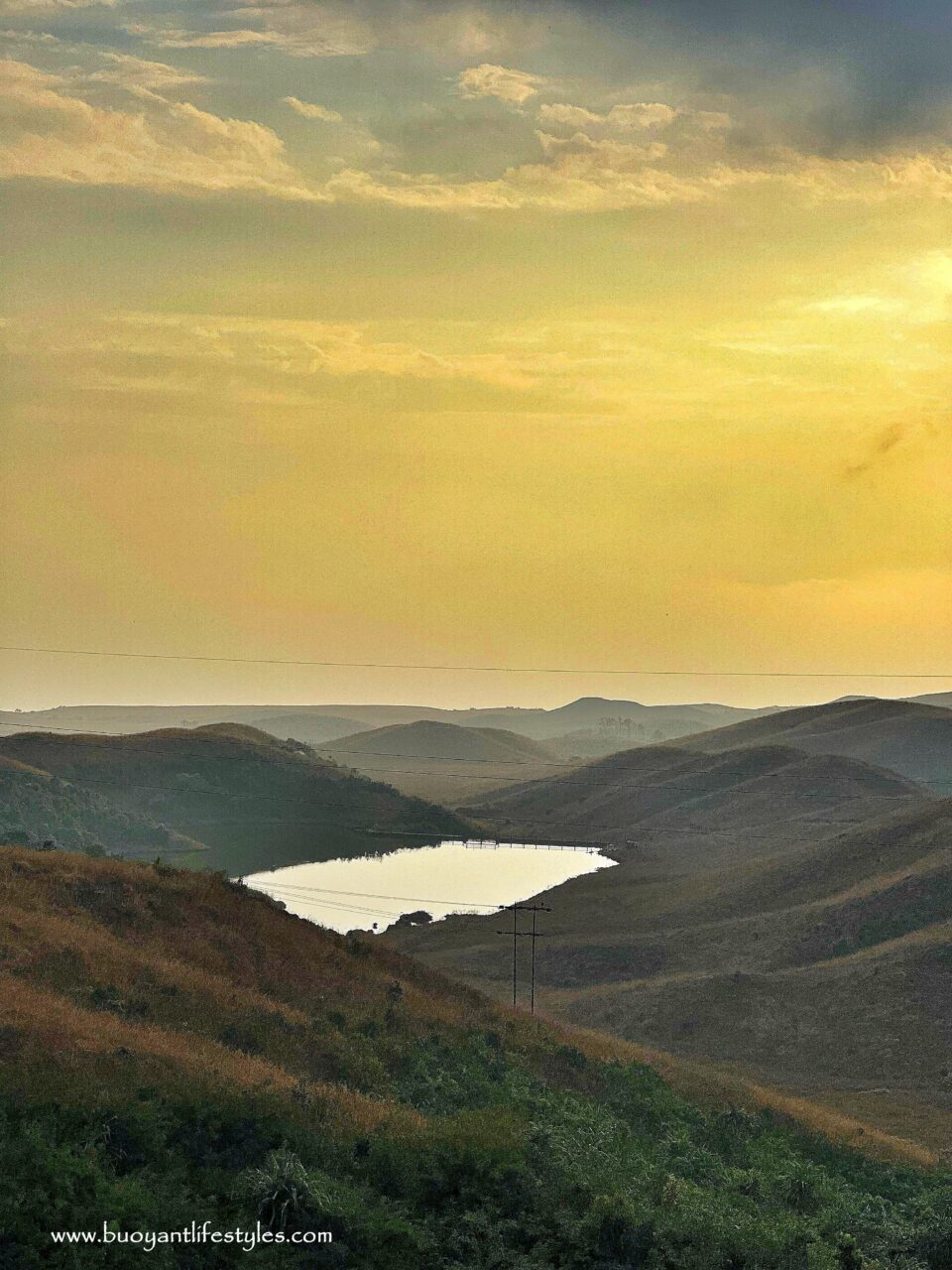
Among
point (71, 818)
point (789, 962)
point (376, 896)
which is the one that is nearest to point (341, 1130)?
point (789, 962)

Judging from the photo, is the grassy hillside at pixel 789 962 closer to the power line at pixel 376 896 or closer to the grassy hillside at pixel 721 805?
the power line at pixel 376 896

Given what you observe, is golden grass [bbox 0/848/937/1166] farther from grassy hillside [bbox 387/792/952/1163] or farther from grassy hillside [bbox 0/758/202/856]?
grassy hillside [bbox 0/758/202/856]

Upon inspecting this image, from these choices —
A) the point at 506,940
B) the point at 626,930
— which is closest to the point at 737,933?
the point at 626,930

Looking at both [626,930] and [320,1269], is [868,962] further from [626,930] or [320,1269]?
[320,1269]

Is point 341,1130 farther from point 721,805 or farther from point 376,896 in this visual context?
point 721,805

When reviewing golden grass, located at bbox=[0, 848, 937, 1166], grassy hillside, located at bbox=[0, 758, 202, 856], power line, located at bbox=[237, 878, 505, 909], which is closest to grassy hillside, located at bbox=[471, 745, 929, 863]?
power line, located at bbox=[237, 878, 505, 909]

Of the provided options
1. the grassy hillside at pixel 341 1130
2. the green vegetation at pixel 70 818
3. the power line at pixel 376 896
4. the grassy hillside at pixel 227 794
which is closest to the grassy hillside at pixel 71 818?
the green vegetation at pixel 70 818
